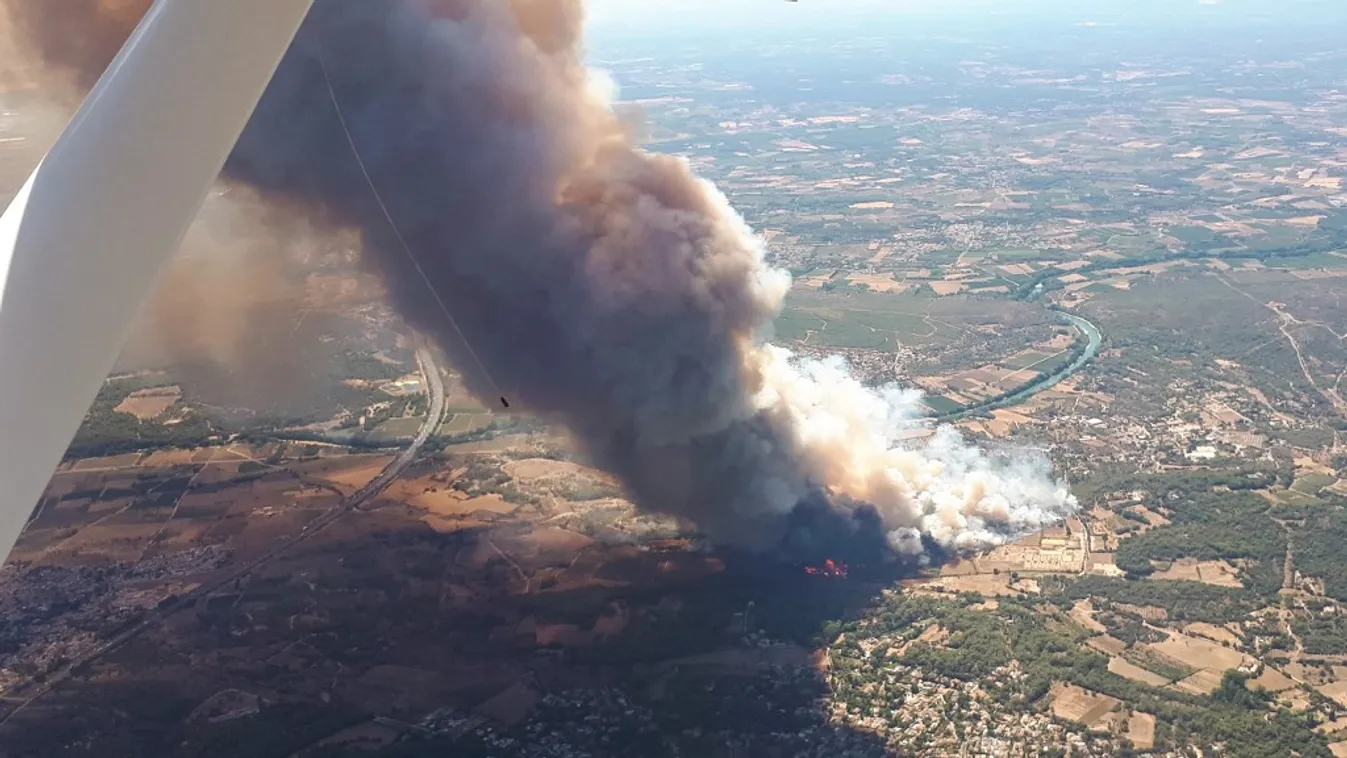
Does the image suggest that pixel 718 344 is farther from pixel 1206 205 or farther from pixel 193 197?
pixel 1206 205

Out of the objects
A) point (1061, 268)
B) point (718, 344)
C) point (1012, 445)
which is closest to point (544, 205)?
point (718, 344)

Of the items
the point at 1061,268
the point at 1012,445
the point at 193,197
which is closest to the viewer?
the point at 193,197

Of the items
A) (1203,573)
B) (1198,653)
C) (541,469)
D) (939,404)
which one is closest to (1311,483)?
(1203,573)

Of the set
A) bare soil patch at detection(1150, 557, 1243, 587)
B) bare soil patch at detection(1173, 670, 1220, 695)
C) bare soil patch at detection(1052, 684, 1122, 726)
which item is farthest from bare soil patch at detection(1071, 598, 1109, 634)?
bare soil patch at detection(1052, 684, 1122, 726)

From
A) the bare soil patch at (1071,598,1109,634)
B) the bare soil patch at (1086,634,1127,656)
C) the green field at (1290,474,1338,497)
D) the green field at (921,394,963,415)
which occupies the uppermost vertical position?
the green field at (1290,474,1338,497)

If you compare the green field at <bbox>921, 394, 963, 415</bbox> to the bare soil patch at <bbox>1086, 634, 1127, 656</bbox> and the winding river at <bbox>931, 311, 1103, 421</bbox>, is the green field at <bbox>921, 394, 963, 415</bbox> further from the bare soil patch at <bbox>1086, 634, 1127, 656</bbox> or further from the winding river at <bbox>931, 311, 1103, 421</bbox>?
the bare soil patch at <bbox>1086, 634, 1127, 656</bbox>
